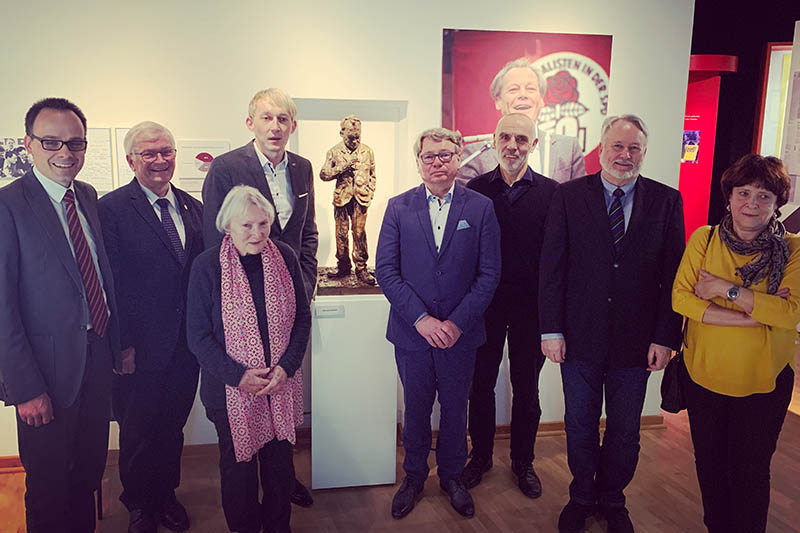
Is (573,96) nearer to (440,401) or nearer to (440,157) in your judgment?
(440,157)

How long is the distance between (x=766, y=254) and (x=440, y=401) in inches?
57.8

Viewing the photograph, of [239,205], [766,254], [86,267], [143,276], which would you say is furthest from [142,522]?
[766,254]

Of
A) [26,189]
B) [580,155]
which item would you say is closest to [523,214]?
[580,155]

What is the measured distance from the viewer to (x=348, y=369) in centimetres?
290

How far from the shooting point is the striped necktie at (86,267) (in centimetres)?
207

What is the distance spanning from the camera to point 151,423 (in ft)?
8.15

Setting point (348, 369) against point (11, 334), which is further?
point (348, 369)

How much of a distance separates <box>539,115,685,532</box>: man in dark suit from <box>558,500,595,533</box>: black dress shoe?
135 millimetres

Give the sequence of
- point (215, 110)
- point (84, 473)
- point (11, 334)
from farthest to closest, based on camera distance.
A: point (215, 110) < point (84, 473) < point (11, 334)

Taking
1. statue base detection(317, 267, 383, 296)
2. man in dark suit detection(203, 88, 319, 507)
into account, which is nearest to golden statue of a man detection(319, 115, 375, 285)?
statue base detection(317, 267, 383, 296)

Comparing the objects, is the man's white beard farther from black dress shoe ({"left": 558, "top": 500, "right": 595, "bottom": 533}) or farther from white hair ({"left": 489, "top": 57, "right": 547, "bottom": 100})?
black dress shoe ({"left": 558, "top": 500, "right": 595, "bottom": 533})

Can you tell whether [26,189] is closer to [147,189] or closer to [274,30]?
[147,189]

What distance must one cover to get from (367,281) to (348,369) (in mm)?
463

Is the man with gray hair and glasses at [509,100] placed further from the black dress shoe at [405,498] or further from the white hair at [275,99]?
the black dress shoe at [405,498]
